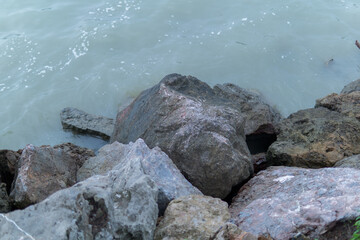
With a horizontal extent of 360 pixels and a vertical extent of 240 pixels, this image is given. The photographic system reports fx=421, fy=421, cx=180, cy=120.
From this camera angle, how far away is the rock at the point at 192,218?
3518 millimetres

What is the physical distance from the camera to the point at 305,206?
3.82 meters

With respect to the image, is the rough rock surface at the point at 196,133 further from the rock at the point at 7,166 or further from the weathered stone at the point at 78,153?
the rock at the point at 7,166

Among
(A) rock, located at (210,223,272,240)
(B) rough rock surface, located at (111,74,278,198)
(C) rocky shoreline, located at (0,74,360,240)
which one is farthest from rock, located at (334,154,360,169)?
(A) rock, located at (210,223,272,240)

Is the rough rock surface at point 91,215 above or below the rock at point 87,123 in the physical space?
above

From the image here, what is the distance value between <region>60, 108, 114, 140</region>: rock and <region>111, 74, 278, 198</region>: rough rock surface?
5.70ft

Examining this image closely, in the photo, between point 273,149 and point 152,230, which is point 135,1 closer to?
point 273,149

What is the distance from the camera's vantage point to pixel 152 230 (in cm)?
333

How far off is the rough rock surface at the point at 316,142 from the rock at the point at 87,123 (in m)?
2.91

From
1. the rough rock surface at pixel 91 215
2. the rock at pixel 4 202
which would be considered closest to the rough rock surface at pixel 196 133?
the rough rock surface at pixel 91 215

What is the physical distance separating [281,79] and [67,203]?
6993 millimetres

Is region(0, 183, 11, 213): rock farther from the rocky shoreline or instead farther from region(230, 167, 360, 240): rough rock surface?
region(230, 167, 360, 240): rough rock surface

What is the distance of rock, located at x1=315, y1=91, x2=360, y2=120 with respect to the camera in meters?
6.38

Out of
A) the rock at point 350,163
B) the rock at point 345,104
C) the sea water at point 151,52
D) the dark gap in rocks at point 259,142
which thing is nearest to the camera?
the rock at point 350,163

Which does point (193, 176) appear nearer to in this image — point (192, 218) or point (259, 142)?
point (192, 218)
